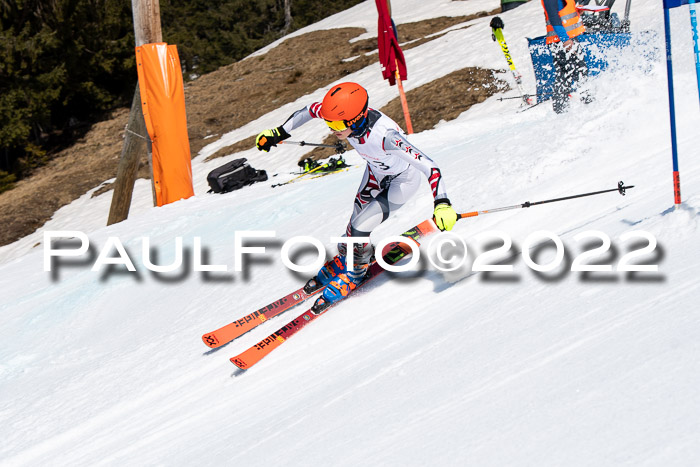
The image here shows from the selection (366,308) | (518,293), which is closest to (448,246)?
(366,308)

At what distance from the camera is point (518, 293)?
405 cm

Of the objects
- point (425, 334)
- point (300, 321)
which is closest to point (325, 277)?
point (300, 321)

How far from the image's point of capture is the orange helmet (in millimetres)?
4742

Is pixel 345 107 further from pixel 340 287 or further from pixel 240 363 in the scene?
pixel 240 363

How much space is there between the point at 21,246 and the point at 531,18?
604 inches

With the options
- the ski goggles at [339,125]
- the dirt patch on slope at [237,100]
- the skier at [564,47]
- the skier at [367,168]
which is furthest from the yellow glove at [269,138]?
the dirt patch on slope at [237,100]

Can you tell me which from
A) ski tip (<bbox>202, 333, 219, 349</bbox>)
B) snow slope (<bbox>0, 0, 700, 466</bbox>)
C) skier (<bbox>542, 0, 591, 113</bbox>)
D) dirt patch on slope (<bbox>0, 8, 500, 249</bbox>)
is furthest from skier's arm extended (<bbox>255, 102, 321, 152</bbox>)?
dirt patch on slope (<bbox>0, 8, 500, 249</bbox>)

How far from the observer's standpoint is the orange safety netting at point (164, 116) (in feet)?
35.9

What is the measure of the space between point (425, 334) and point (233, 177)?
29.6 ft

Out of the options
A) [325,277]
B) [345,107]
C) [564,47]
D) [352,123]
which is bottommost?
[325,277]

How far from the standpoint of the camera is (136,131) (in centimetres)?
1125

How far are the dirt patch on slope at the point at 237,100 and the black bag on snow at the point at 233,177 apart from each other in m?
2.54

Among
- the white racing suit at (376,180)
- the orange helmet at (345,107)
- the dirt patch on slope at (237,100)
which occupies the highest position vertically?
the orange helmet at (345,107)

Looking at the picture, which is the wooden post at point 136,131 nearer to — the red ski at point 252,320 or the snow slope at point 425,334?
the snow slope at point 425,334
